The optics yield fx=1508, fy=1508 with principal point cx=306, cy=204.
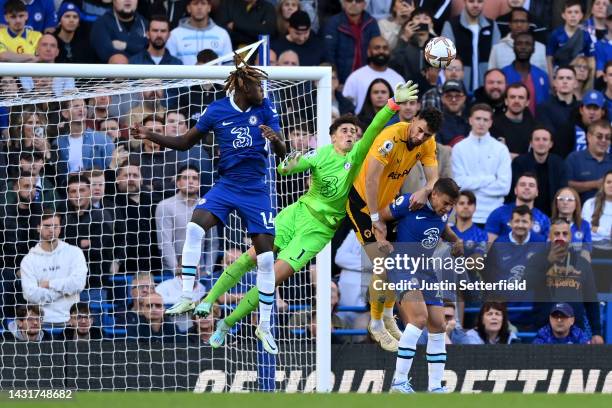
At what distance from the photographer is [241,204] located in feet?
45.5

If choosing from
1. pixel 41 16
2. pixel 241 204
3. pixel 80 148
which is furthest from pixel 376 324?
pixel 41 16

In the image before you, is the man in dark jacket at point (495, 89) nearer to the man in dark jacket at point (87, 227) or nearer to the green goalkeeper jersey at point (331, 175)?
the green goalkeeper jersey at point (331, 175)

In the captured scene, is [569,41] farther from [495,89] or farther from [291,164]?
[291,164]

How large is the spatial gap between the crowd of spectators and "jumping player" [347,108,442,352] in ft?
5.21

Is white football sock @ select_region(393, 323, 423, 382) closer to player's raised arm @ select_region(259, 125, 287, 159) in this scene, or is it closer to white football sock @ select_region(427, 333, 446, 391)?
white football sock @ select_region(427, 333, 446, 391)

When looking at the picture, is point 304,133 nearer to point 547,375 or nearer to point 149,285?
point 149,285

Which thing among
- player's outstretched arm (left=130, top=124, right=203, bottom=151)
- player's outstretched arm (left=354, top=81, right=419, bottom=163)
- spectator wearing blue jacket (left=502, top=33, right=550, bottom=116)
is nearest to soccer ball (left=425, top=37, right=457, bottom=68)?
player's outstretched arm (left=354, top=81, right=419, bottom=163)

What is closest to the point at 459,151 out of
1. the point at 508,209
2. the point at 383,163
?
the point at 508,209

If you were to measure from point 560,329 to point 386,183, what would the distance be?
323 cm

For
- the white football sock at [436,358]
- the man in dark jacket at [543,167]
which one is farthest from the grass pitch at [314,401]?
the man in dark jacket at [543,167]

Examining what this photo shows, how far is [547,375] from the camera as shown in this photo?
16.2 metres

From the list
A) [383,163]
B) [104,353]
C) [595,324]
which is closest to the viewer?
[383,163]

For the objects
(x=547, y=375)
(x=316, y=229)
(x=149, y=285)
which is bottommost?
(x=547, y=375)

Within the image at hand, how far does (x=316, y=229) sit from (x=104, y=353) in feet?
9.30
